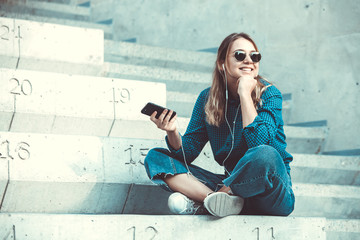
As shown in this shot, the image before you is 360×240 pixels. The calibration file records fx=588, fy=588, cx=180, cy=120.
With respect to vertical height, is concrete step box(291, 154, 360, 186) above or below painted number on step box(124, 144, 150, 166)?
below

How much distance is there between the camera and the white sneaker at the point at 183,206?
93.7 inches

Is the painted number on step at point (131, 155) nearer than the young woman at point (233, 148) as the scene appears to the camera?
No

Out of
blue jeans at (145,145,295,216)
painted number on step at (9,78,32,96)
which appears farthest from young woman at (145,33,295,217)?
painted number on step at (9,78,32,96)

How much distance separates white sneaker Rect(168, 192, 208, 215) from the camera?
7.80 ft

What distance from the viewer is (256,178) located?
222 cm

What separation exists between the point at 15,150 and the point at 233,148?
0.94 m

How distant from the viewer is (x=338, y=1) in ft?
13.7

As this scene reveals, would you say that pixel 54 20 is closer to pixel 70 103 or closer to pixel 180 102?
pixel 180 102

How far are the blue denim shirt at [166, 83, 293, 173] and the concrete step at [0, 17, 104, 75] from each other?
1151 mm

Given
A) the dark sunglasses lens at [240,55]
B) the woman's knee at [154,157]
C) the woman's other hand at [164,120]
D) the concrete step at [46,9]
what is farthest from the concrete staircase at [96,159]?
the concrete step at [46,9]

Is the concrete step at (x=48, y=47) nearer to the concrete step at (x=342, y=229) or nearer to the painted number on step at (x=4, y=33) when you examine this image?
the painted number on step at (x=4, y=33)

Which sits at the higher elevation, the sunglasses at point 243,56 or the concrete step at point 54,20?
the sunglasses at point 243,56

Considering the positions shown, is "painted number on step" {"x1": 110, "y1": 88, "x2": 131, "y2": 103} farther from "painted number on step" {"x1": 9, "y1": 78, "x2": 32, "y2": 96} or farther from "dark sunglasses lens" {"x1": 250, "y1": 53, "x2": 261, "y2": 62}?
"dark sunglasses lens" {"x1": 250, "y1": 53, "x2": 261, "y2": 62}

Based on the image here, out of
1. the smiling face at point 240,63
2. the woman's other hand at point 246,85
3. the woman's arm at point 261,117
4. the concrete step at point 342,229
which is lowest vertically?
the concrete step at point 342,229
